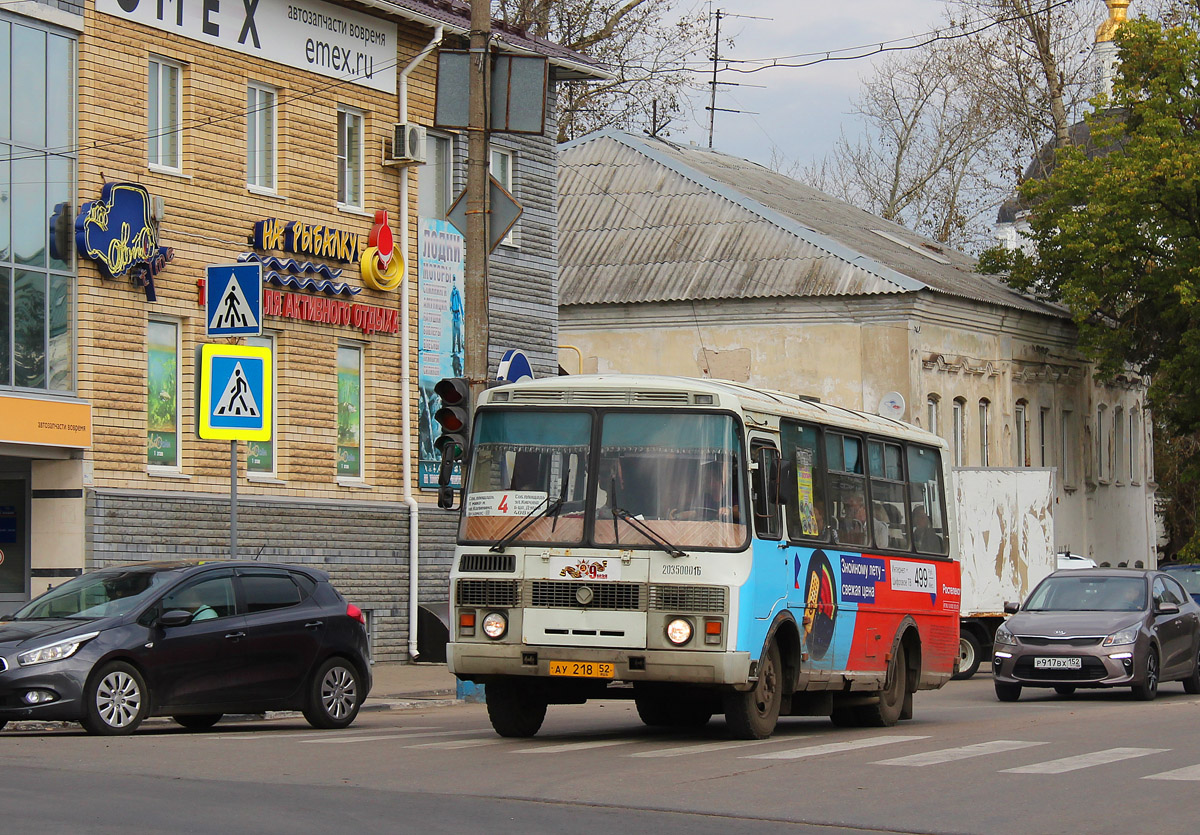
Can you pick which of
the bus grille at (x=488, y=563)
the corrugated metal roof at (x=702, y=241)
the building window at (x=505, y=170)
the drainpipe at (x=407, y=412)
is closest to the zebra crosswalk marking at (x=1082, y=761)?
the bus grille at (x=488, y=563)

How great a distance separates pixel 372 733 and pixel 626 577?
3.37m

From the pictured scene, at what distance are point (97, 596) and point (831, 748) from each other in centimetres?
612

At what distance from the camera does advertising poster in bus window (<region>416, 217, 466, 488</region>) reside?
27.7 meters

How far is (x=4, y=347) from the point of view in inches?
821

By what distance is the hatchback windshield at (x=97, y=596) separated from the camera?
15422mm

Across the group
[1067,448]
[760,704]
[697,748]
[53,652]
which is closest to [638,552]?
[697,748]

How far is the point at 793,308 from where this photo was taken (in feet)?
130

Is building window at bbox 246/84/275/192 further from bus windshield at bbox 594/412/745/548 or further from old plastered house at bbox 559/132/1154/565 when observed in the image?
old plastered house at bbox 559/132/1154/565

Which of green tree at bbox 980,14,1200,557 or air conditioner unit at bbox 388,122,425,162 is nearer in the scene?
air conditioner unit at bbox 388,122,425,162

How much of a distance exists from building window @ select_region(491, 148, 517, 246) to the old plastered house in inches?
435

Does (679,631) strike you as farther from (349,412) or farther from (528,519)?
(349,412)

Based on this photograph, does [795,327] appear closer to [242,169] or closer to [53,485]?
[242,169]

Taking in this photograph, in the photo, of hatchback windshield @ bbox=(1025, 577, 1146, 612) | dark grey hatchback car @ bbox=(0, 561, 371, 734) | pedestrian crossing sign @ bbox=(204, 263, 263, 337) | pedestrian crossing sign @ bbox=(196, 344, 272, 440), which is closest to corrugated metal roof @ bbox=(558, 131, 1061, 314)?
hatchback windshield @ bbox=(1025, 577, 1146, 612)

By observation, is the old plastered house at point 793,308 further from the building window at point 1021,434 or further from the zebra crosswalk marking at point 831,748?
the zebra crosswalk marking at point 831,748
